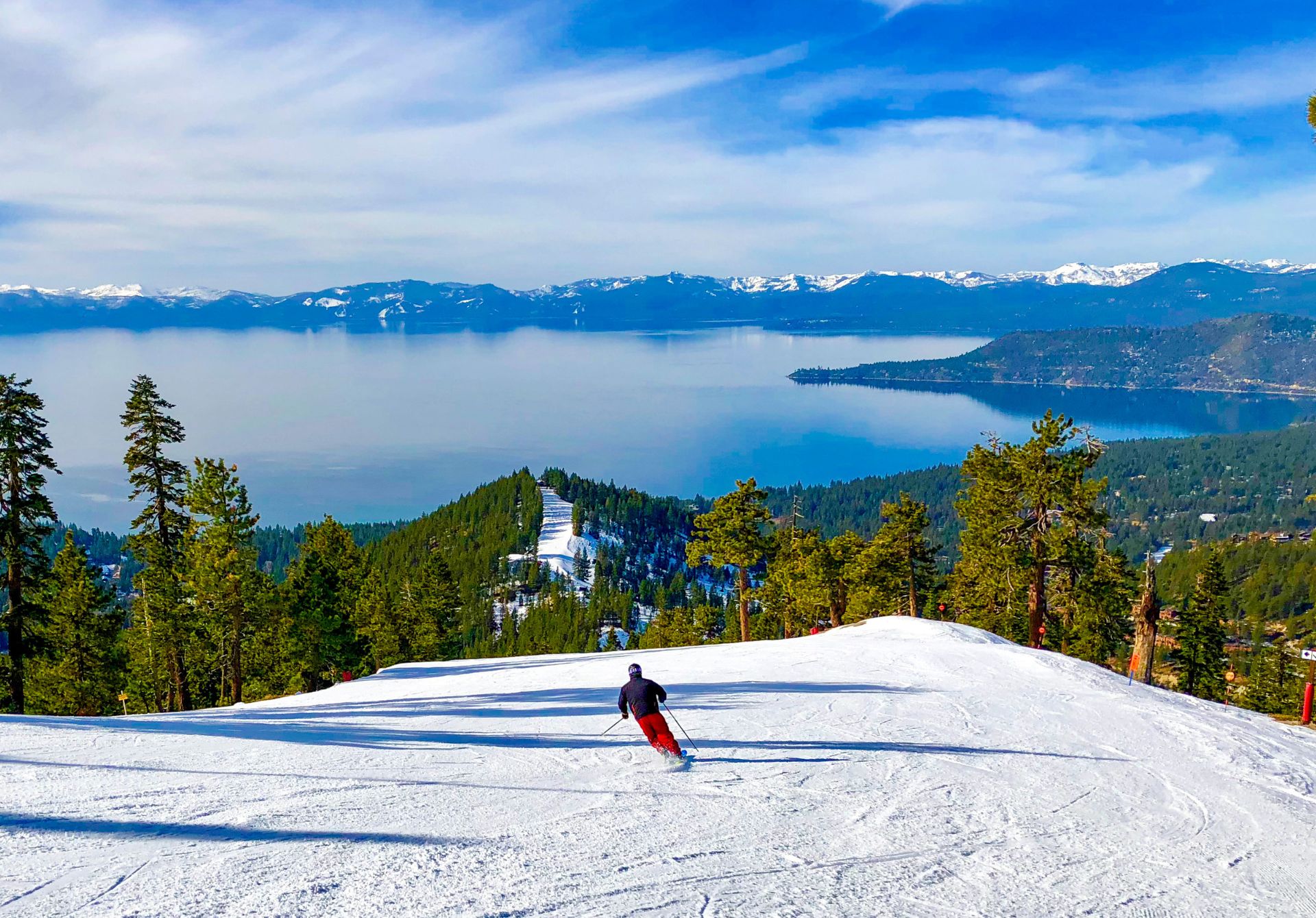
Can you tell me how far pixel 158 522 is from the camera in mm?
32656

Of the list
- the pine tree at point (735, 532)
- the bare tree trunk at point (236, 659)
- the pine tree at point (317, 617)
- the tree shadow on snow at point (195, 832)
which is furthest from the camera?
the pine tree at point (735, 532)

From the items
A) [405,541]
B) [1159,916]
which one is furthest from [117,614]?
[405,541]

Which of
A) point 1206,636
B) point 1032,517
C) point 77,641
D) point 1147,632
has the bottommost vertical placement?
point 1206,636

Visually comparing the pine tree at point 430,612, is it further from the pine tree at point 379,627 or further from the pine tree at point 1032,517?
the pine tree at point 1032,517

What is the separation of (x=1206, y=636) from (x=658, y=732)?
48.8m

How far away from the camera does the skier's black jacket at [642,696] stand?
1062cm

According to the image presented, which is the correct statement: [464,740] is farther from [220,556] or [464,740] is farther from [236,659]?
[236,659]

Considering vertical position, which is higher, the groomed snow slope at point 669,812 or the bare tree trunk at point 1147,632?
the groomed snow slope at point 669,812

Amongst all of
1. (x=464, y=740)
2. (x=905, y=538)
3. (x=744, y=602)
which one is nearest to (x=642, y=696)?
(x=464, y=740)

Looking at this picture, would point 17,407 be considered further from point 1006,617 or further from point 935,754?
point 1006,617

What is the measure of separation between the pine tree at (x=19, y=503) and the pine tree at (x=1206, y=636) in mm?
56348

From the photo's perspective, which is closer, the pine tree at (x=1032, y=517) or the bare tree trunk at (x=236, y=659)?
the pine tree at (x=1032, y=517)

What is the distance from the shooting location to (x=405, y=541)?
13412 cm

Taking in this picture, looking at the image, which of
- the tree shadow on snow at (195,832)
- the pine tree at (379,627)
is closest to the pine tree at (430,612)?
the pine tree at (379,627)
